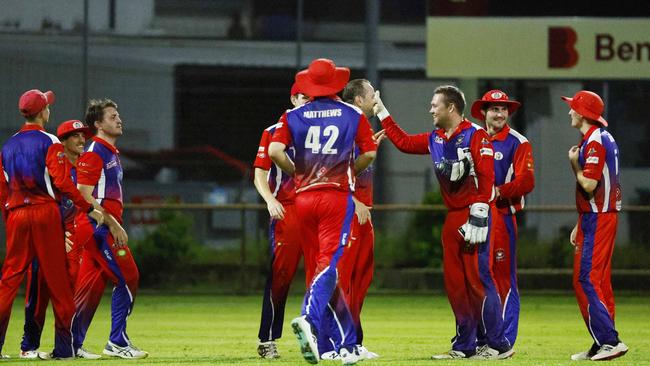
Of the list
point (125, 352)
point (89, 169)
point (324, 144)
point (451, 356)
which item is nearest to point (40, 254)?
point (89, 169)

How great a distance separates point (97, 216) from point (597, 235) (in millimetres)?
3910

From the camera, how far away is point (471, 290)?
1077 cm

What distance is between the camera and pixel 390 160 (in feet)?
77.5

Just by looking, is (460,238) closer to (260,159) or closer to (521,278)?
(260,159)

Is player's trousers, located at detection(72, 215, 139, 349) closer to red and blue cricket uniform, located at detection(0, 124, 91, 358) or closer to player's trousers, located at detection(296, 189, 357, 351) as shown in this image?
red and blue cricket uniform, located at detection(0, 124, 91, 358)

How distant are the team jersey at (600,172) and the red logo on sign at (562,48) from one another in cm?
1225

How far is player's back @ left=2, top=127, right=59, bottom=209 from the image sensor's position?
10.7 metres

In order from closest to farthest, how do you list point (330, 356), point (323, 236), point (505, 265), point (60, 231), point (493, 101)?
point (323, 236) → point (330, 356) → point (60, 231) → point (505, 265) → point (493, 101)

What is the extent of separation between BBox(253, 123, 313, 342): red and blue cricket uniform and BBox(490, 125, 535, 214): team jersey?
1.76m

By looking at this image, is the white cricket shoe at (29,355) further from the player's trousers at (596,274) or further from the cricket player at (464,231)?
the player's trousers at (596,274)

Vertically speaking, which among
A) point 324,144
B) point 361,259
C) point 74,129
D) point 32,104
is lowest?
point 361,259

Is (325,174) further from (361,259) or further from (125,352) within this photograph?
(125,352)

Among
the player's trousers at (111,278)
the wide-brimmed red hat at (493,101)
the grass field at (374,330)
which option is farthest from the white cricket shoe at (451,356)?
the player's trousers at (111,278)

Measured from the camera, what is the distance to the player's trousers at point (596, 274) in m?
10.6
